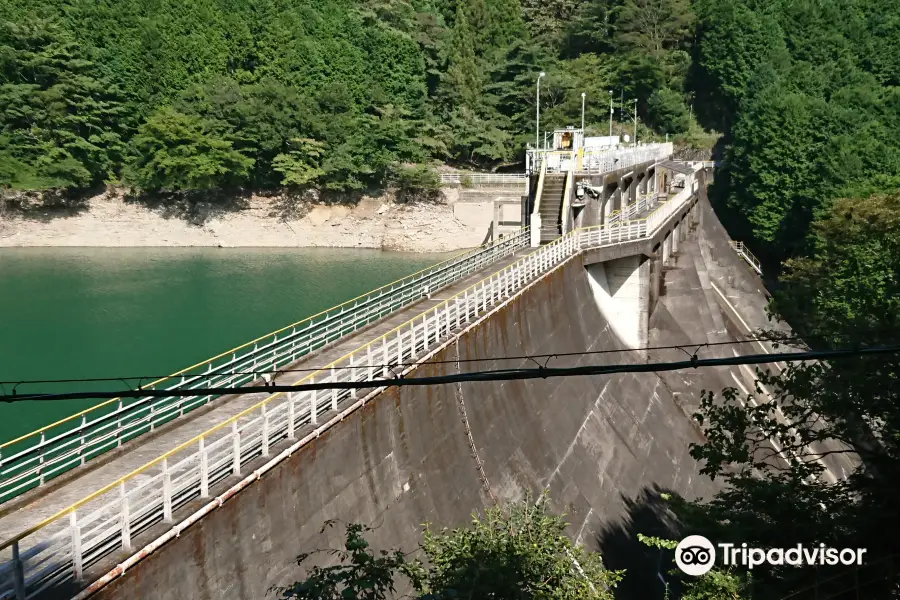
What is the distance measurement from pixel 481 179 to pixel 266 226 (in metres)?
18.0

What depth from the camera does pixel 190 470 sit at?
995 centimetres

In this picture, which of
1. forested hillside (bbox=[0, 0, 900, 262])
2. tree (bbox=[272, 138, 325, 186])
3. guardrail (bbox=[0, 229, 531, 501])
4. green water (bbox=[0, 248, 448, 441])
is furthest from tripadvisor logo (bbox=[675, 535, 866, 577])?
tree (bbox=[272, 138, 325, 186])

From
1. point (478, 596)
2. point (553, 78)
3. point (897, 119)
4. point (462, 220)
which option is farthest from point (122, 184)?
point (897, 119)

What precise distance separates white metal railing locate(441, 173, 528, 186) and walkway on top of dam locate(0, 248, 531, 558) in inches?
1695

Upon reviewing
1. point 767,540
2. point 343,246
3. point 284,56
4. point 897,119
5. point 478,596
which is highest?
point 284,56

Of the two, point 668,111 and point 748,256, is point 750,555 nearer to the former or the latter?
point 748,256

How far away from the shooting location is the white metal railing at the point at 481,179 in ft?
193

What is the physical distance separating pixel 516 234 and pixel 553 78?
4159 centimetres

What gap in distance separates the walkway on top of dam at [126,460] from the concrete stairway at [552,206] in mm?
14380

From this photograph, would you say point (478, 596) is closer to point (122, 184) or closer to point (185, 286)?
point (185, 286)

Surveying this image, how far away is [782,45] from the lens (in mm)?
72688

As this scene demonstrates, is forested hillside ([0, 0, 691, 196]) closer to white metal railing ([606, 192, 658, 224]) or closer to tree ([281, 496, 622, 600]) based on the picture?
white metal railing ([606, 192, 658, 224])

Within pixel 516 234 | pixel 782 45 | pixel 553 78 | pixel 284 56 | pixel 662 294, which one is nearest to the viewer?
pixel 516 234

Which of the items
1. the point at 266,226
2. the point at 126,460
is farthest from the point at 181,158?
the point at 126,460
